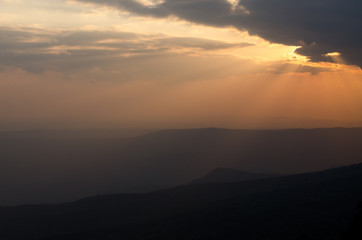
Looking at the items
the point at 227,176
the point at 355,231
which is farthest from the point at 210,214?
the point at 227,176

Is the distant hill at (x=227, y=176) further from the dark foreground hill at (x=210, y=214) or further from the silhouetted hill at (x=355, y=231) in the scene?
the silhouetted hill at (x=355, y=231)

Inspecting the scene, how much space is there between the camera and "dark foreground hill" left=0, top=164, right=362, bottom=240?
2570 inches

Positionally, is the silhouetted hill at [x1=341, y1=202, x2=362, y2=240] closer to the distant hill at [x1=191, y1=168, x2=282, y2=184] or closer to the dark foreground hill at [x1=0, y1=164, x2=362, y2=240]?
the dark foreground hill at [x1=0, y1=164, x2=362, y2=240]

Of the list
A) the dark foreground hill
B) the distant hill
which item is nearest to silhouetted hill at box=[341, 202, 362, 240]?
the dark foreground hill

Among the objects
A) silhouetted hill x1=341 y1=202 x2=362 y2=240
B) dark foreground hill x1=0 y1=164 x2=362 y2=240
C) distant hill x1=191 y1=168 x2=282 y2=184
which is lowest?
Result: distant hill x1=191 y1=168 x2=282 y2=184

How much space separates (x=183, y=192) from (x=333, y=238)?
57851 millimetres

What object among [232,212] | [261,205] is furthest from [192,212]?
[261,205]

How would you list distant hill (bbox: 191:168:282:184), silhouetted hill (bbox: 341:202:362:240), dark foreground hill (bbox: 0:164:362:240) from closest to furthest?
silhouetted hill (bbox: 341:202:362:240) < dark foreground hill (bbox: 0:164:362:240) < distant hill (bbox: 191:168:282:184)

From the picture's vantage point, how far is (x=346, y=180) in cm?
9069

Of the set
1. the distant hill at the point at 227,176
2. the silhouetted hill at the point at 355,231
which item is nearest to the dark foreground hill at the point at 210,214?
the silhouetted hill at the point at 355,231

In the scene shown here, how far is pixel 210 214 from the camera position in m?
79.4

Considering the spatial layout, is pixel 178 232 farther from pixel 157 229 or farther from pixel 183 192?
pixel 183 192

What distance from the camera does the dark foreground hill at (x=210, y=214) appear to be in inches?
2570

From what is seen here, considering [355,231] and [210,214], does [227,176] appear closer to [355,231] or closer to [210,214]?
[210,214]
